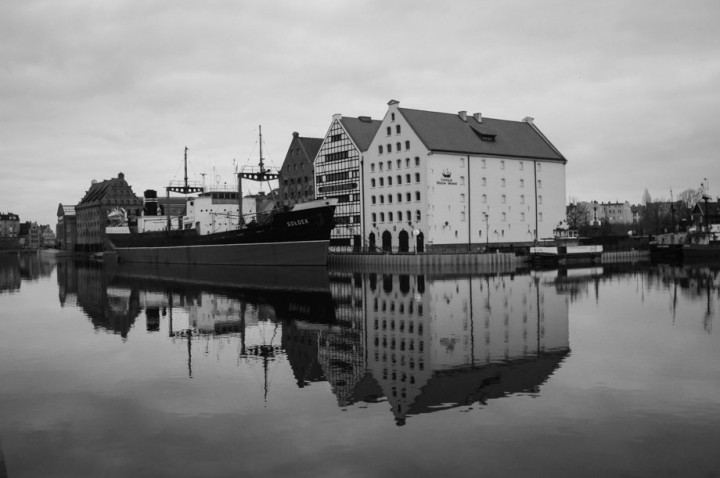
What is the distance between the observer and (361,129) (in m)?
78.3

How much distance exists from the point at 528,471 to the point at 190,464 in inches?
188

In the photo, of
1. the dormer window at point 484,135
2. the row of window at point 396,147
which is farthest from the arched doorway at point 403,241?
the dormer window at point 484,135

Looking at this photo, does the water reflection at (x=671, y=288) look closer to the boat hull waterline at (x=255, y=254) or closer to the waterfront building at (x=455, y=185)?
Result: the waterfront building at (x=455, y=185)

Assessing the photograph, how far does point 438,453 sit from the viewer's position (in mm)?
9352

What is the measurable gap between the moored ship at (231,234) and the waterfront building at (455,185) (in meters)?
12.7

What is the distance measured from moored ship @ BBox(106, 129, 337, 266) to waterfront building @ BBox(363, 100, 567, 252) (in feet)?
41.7

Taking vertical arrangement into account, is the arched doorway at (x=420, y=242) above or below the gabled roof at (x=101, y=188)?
below

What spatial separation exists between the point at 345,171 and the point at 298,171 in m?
11.5

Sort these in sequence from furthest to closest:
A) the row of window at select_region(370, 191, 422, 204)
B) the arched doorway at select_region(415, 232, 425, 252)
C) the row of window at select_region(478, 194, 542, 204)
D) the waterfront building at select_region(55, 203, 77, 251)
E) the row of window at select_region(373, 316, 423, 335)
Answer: the waterfront building at select_region(55, 203, 77, 251)
the row of window at select_region(478, 194, 542, 204)
the row of window at select_region(370, 191, 422, 204)
the arched doorway at select_region(415, 232, 425, 252)
the row of window at select_region(373, 316, 423, 335)

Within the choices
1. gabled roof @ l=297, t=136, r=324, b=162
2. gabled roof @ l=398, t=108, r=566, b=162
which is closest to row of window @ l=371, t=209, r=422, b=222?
gabled roof @ l=398, t=108, r=566, b=162

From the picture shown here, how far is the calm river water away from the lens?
30.2ft

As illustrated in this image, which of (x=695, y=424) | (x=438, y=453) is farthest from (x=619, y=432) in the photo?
(x=438, y=453)

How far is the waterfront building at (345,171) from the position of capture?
75375 millimetres

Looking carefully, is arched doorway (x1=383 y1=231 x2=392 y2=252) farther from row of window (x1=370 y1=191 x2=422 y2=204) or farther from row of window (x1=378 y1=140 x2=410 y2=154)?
row of window (x1=378 y1=140 x2=410 y2=154)
